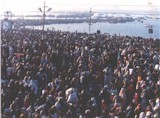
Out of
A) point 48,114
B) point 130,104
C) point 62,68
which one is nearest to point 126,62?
point 62,68

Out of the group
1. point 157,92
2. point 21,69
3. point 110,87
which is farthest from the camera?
point 21,69

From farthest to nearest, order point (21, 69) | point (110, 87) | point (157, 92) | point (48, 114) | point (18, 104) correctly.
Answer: point (21, 69)
point (110, 87)
point (157, 92)
point (18, 104)
point (48, 114)

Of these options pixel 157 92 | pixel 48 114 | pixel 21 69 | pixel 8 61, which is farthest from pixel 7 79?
pixel 157 92

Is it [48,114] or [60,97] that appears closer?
[48,114]

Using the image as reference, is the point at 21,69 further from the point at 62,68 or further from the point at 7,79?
the point at 62,68

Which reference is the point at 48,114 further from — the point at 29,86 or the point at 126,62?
the point at 126,62

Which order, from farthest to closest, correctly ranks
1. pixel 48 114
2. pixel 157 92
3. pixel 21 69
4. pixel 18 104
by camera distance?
pixel 21 69
pixel 157 92
pixel 18 104
pixel 48 114
